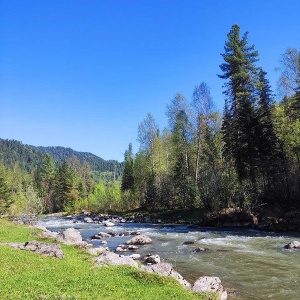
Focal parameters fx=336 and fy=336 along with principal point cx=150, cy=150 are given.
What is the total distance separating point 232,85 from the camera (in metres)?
49.3

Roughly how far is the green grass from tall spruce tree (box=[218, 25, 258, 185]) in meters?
33.6

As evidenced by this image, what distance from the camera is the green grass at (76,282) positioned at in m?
10.6

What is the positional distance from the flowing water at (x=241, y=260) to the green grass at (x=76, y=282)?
4.00 meters

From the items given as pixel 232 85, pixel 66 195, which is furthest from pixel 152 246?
pixel 66 195

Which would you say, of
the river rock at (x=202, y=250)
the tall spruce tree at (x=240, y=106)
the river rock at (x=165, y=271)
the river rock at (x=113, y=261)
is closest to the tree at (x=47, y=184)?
the tall spruce tree at (x=240, y=106)

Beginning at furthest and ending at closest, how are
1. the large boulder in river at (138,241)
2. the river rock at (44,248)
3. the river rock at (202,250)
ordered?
the large boulder in river at (138,241) < the river rock at (202,250) < the river rock at (44,248)

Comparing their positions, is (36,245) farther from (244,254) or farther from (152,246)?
(244,254)

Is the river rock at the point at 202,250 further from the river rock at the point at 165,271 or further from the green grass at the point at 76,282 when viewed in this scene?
the green grass at the point at 76,282

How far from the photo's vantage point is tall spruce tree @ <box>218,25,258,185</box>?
46344 mm

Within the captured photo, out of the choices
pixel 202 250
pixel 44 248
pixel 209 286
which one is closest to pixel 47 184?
pixel 202 250

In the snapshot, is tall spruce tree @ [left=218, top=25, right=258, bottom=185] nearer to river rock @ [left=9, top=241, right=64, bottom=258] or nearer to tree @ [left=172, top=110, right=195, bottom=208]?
tree @ [left=172, top=110, right=195, bottom=208]

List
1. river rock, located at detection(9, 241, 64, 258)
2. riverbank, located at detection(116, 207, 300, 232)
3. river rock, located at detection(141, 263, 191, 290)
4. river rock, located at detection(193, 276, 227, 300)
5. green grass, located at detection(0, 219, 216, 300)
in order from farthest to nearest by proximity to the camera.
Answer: riverbank, located at detection(116, 207, 300, 232) → river rock, located at detection(9, 241, 64, 258) → river rock, located at detection(141, 263, 191, 290) → river rock, located at detection(193, 276, 227, 300) → green grass, located at detection(0, 219, 216, 300)

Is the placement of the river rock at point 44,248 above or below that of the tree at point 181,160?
below

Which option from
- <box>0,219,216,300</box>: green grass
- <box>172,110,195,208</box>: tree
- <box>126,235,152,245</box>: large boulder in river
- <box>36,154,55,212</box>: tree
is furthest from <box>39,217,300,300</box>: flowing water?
<box>36,154,55,212</box>: tree
